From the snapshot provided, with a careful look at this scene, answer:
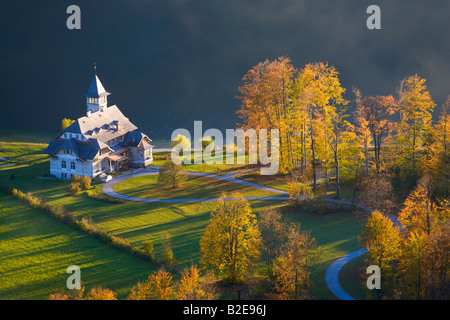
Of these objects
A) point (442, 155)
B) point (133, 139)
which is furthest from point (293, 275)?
point (133, 139)

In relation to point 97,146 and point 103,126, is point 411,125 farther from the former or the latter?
point 103,126

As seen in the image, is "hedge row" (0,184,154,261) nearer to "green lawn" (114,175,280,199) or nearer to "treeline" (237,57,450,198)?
"green lawn" (114,175,280,199)

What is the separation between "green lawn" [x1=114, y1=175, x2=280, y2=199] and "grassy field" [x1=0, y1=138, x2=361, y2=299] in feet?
0.40

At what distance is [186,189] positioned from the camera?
62688 mm

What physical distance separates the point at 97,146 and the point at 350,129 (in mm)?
30865

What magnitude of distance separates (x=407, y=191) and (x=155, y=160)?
35125 millimetres

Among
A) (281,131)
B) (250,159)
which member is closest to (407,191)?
(281,131)

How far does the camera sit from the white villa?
6488 centimetres

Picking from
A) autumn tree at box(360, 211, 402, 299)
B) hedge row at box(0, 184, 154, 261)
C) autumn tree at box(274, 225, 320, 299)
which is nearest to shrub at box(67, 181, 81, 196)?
hedge row at box(0, 184, 154, 261)

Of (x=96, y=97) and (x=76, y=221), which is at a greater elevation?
(x=96, y=97)

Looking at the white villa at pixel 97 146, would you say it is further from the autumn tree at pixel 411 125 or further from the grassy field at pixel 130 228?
the autumn tree at pixel 411 125

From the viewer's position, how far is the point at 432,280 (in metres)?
33.7

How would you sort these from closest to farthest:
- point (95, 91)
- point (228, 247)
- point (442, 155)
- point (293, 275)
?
point (293, 275) → point (228, 247) → point (442, 155) → point (95, 91)
